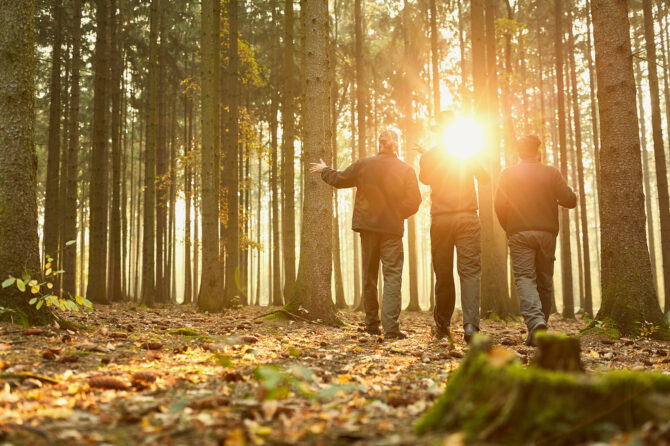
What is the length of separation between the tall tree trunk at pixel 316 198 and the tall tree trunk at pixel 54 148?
29.9 feet

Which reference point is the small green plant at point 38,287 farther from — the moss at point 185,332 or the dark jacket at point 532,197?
the dark jacket at point 532,197

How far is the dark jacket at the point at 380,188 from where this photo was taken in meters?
5.88

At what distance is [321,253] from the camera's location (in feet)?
22.5

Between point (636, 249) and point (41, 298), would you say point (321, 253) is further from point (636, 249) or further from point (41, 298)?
point (636, 249)

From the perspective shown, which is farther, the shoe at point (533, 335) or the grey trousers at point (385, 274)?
the grey trousers at point (385, 274)

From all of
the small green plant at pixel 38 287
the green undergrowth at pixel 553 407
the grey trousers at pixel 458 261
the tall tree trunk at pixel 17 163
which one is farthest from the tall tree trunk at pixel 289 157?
the green undergrowth at pixel 553 407

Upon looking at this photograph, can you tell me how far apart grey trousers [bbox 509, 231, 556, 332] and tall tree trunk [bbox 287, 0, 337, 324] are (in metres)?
2.64

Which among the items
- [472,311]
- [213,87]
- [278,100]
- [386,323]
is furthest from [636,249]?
[278,100]

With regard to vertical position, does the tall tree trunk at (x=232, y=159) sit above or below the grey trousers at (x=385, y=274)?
above

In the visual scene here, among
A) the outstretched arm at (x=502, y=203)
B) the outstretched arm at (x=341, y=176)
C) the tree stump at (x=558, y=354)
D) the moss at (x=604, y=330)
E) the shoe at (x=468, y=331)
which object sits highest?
the outstretched arm at (x=341, y=176)

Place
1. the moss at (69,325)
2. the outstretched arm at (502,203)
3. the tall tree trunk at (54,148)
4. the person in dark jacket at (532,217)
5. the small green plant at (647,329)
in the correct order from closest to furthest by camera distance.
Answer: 1. the moss at (69,325)
2. the person in dark jacket at (532,217)
3. the outstretched arm at (502,203)
4. the small green plant at (647,329)
5. the tall tree trunk at (54,148)

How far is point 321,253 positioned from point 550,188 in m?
3.18

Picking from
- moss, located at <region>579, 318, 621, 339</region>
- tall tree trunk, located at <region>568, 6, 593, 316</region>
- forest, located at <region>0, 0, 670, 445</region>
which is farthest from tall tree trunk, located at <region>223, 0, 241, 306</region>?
tall tree trunk, located at <region>568, 6, 593, 316</region>

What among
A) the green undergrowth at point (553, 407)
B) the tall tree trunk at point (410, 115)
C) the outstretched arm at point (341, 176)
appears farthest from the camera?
the tall tree trunk at point (410, 115)
